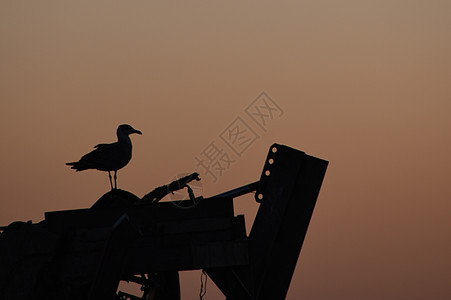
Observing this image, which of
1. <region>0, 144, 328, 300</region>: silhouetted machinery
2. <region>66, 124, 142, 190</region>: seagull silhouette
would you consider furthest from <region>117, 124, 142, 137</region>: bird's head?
<region>0, 144, 328, 300</region>: silhouetted machinery

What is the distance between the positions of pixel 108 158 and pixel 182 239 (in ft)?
11.2

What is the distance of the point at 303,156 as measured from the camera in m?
10.2

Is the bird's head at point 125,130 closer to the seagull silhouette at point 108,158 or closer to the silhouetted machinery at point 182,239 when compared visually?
the seagull silhouette at point 108,158

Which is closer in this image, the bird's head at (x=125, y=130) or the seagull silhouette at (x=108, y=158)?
the seagull silhouette at (x=108, y=158)

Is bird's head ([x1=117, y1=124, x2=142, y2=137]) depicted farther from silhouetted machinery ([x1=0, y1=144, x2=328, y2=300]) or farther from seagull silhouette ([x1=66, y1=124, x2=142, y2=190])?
silhouetted machinery ([x1=0, y1=144, x2=328, y2=300])

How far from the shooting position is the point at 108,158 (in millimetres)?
12492

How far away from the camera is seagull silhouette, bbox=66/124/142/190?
1234 centimetres

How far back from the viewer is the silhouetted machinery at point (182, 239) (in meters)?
8.30

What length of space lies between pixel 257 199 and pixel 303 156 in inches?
32.4

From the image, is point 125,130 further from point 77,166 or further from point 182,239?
point 182,239

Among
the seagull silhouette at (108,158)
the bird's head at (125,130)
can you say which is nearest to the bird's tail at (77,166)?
the seagull silhouette at (108,158)

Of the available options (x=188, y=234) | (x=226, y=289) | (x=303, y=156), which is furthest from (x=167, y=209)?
(x=303, y=156)

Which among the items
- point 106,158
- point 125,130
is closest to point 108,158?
point 106,158

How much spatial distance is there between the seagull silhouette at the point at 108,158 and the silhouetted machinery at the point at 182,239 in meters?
1.89
